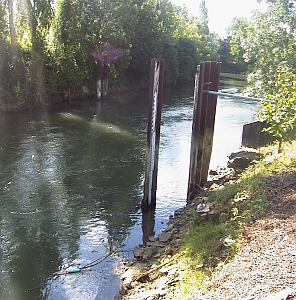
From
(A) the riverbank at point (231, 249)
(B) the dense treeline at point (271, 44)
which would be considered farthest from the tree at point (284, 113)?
(B) the dense treeline at point (271, 44)

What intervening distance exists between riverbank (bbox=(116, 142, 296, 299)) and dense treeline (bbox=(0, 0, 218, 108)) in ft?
64.7

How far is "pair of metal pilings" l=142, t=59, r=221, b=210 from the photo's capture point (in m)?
10.3

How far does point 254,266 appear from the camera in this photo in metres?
5.12

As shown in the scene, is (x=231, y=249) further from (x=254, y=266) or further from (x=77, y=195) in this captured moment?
(x=77, y=195)

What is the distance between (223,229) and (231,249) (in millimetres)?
989

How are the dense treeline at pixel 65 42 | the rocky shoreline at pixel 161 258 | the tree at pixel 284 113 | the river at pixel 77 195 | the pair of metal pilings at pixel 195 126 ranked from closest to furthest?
the rocky shoreline at pixel 161 258 → the river at pixel 77 195 → the tree at pixel 284 113 → the pair of metal pilings at pixel 195 126 → the dense treeline at pixel 65 42

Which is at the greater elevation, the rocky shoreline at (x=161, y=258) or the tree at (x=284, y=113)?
the tree at (x=284, y=113)

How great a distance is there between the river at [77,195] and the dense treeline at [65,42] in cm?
410

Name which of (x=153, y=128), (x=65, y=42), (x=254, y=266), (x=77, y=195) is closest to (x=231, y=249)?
(x=254, y=266)

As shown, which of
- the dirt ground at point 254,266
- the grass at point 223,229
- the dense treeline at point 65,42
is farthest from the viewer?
the dense treeline at point 65,42

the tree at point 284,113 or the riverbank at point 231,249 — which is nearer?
→ the riverbank at point 231,249

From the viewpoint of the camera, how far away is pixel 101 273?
26.0 ft

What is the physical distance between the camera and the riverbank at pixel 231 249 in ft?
15.9

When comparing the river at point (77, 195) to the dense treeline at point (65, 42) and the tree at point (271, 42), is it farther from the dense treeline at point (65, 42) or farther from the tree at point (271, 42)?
the dense treeline at point (65, 42)
